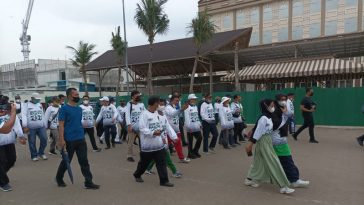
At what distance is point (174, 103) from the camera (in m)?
8.39

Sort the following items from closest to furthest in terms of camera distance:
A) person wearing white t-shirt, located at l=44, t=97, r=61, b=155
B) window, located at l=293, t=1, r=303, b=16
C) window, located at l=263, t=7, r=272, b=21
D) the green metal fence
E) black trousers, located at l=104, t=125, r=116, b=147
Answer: person wearing white t-shirt, located at l=44, t=97, r=61, b=155 → black trousers, located at l=104, t=125, r=116, b=147 → the green metal fence → window, located at l=293, t=1, r=303, b=16 → window, located at l=263, t=7, r=272, b=21

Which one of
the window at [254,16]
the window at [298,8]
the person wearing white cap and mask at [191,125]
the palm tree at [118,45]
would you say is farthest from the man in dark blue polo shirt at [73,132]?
the window at [254,16]

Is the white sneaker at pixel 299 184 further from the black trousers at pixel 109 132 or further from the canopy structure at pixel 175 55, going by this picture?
the canopy structure at pixel 175 55

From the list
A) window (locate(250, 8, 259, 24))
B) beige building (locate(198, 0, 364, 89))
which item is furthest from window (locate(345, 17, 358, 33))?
window (locate(250, 8, 259, 24))

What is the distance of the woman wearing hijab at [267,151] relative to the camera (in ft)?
17.9

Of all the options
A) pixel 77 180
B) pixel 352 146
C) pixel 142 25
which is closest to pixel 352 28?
pixel 142 25

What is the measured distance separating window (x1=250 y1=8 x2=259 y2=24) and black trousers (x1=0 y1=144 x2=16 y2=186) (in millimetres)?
48807

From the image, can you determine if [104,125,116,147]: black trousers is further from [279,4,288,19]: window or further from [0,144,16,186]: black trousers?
[279,4,288,19]: window

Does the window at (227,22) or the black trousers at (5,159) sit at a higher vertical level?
the window at (227,22)

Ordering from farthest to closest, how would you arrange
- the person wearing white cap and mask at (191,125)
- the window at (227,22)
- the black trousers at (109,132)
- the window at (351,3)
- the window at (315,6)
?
1. the window at (227,22)
2. the window at (315,6)
3. the window at (351,3)
4. the black trousers at (109,132)
5. the person wearing white cap and mask at (191,125)

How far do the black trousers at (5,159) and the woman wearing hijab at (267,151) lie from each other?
451cm

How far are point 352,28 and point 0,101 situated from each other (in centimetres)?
4692

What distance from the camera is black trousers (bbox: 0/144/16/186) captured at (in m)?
6.02

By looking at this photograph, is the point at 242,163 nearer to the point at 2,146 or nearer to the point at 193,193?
the point at 193,193
